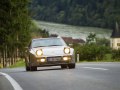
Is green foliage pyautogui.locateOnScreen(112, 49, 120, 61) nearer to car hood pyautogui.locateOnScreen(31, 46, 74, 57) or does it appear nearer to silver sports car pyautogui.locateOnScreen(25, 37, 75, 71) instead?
silver sports car pyautogui.locateOnScreen(25, 37, 75, 71)

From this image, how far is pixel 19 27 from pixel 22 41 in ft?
20.7

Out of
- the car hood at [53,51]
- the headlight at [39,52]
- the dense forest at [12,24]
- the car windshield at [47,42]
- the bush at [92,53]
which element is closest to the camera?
the car hood at [53,51]

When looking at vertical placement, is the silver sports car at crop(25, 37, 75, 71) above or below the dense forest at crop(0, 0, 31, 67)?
below

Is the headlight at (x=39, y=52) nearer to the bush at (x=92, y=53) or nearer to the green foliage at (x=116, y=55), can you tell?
the green foliage at (x=116, y=55)

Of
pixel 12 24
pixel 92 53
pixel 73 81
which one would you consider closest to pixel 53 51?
pixel 73 81

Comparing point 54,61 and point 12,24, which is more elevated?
point 12,24

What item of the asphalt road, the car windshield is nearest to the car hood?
the car windshield

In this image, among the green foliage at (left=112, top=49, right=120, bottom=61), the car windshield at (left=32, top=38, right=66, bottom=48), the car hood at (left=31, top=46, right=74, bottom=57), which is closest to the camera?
the car hood at (left=31, top=46, right=74, bottom=57)

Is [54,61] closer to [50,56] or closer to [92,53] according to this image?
[50,56]

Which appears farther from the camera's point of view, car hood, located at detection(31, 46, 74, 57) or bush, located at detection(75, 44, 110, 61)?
bush, located at detection(75, 44, 110, 61)

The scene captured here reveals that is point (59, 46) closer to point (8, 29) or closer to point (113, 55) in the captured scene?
point (113, 55)

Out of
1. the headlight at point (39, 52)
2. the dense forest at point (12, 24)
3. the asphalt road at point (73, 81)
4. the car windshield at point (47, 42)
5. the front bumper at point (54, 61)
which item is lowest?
the asphalt road at point (73, 81)

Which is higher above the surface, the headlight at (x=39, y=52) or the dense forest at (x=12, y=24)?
the dense forest at (x=12, y=24)

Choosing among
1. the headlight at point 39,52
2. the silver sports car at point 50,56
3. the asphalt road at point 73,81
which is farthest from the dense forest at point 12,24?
the asphalt road at point 73,81
